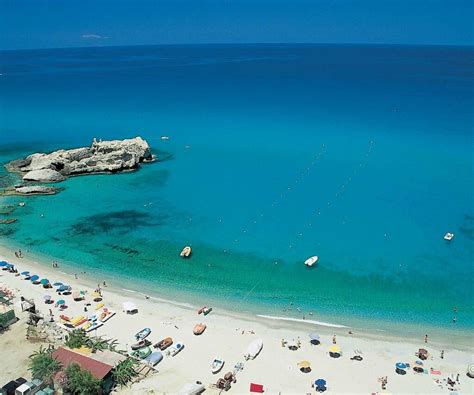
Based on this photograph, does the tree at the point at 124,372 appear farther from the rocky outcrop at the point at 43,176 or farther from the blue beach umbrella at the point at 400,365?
the rocky outcrop at the point at 43,176

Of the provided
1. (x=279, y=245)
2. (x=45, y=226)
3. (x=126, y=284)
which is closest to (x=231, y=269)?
(x=279, y=245)

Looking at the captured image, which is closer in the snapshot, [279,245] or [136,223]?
[279,245]

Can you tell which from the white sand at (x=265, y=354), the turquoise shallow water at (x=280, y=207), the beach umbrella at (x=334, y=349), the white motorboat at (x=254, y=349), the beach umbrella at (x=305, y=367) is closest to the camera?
the white sand at (x=265, y=354)

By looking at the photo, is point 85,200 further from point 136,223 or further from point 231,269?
point 231,269

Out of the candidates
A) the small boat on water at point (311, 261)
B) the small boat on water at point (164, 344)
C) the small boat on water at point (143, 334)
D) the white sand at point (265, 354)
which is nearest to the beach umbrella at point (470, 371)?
the white sand at point (265, 354)

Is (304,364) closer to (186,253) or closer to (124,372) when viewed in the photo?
(124,372)

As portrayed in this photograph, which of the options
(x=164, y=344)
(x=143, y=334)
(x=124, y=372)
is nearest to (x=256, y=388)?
(x=164, y=344)
